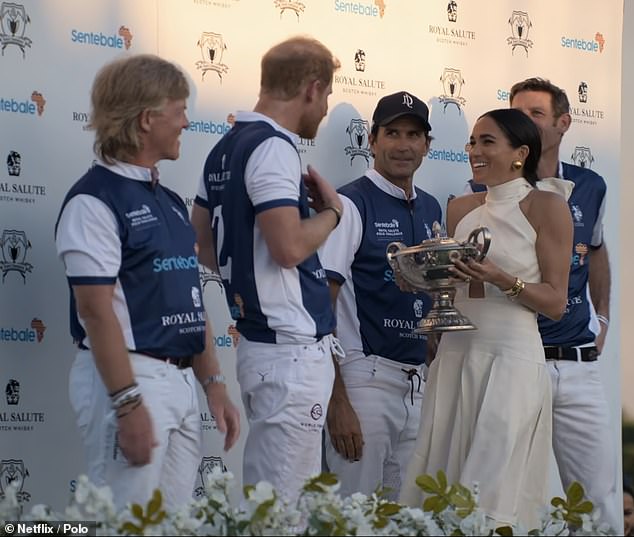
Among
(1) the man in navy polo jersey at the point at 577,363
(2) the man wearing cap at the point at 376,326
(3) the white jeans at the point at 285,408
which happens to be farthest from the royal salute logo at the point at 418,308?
(3) the white jeans at the point at 285,408

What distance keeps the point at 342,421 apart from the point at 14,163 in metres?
1.44

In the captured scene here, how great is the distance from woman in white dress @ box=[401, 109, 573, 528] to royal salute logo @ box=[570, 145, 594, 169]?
5.04 ft

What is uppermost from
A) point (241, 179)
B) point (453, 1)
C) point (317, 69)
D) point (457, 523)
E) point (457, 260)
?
point (453, 1)

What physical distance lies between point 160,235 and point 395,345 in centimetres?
142

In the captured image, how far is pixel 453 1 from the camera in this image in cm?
532

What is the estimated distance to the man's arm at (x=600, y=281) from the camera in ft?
17.3

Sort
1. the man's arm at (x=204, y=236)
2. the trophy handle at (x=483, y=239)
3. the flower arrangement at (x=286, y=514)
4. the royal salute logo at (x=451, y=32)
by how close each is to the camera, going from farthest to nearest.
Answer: the royal salute logo at (x=451, y=32) < the man's arm at (x=204, y=236) < the trophy handle at (x=483, y=239) < the flower arrangement at (x=286, y=514)

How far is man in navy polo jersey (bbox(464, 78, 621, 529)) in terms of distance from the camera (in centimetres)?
462

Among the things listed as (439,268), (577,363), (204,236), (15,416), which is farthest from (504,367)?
(15,416)

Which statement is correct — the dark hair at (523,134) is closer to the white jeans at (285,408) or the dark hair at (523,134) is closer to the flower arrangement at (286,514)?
the white jeans at (285,408)

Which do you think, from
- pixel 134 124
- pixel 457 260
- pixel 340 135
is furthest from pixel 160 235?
pixel 340 135

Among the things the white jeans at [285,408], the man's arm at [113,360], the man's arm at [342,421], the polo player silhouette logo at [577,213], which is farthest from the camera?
the polo player silhouette logo at [577,213]

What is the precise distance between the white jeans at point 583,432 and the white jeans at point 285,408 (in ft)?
4.07

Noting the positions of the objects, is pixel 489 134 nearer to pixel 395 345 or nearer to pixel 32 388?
pixel 395 345
